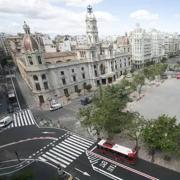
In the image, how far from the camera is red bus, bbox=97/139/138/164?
26.8 m

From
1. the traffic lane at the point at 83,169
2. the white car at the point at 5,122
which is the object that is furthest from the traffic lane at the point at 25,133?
the traffic lane at the point at 83,169

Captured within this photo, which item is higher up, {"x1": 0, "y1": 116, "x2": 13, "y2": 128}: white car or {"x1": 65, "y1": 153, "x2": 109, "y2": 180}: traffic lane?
{"x1": 0, "y1": 116, "x2": 13, "y2": 128}: white car

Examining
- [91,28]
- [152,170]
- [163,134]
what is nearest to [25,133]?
[152,170]

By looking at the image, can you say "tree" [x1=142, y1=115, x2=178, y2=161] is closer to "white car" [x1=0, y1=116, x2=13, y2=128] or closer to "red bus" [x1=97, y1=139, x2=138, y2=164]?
"red bus" [x1=97, y1=139, x2=138, y2=164]

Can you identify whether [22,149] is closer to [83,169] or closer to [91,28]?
[83,169]

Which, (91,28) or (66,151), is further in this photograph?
(91,28)

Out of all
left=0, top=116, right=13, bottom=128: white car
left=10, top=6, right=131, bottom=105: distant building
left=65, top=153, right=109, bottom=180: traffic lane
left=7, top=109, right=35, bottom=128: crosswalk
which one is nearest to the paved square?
left=65, top=153, right=109, bottom=180: traffic lane

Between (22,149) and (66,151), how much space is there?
10.3 metres

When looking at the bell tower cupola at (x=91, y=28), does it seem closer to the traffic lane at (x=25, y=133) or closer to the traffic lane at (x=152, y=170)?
the traffic lane at (x=25, y=133)

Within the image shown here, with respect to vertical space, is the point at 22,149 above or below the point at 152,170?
above

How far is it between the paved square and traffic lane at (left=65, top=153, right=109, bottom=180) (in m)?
22.2

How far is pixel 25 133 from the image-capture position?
41.4 meters

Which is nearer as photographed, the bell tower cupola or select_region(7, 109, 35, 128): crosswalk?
select_region(7, 109, 35, 128): crosswalk

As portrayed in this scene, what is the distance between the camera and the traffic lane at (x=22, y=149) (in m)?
33.0
